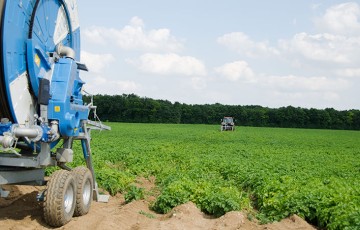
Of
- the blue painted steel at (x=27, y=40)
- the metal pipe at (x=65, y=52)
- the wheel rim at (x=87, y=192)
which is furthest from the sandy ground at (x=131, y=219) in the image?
the metal pipe at (x=65, y=52)

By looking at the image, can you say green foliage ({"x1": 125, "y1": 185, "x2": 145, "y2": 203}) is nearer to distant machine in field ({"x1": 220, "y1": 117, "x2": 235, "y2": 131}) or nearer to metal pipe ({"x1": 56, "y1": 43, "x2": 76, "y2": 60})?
metal pipe ({"x1": 56, "y1": 43, "x2": 76, "y2": 60})

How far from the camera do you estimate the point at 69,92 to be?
760 centimetres

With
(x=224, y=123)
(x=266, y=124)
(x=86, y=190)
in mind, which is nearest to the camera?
(x=86, y=190)

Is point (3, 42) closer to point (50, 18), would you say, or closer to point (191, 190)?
point (50, 18)

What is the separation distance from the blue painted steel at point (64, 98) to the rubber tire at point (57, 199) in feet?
2.57

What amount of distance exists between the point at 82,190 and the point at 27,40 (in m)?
2.75

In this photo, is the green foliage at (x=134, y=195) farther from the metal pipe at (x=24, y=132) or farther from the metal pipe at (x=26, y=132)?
the metal pipe at (x=24, y=132)

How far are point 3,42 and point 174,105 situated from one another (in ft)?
339

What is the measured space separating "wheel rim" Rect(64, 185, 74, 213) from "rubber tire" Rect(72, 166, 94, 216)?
28cm

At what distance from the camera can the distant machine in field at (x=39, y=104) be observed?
6.65m

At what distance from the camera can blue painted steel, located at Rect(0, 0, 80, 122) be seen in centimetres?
658

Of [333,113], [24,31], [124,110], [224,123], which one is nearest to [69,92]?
[24,31]

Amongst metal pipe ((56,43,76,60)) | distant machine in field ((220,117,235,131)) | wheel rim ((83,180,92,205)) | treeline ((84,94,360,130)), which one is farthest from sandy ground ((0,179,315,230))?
treeline ((84,94,360,130))

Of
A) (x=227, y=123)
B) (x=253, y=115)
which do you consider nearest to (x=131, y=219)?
(x=227, y=123)
